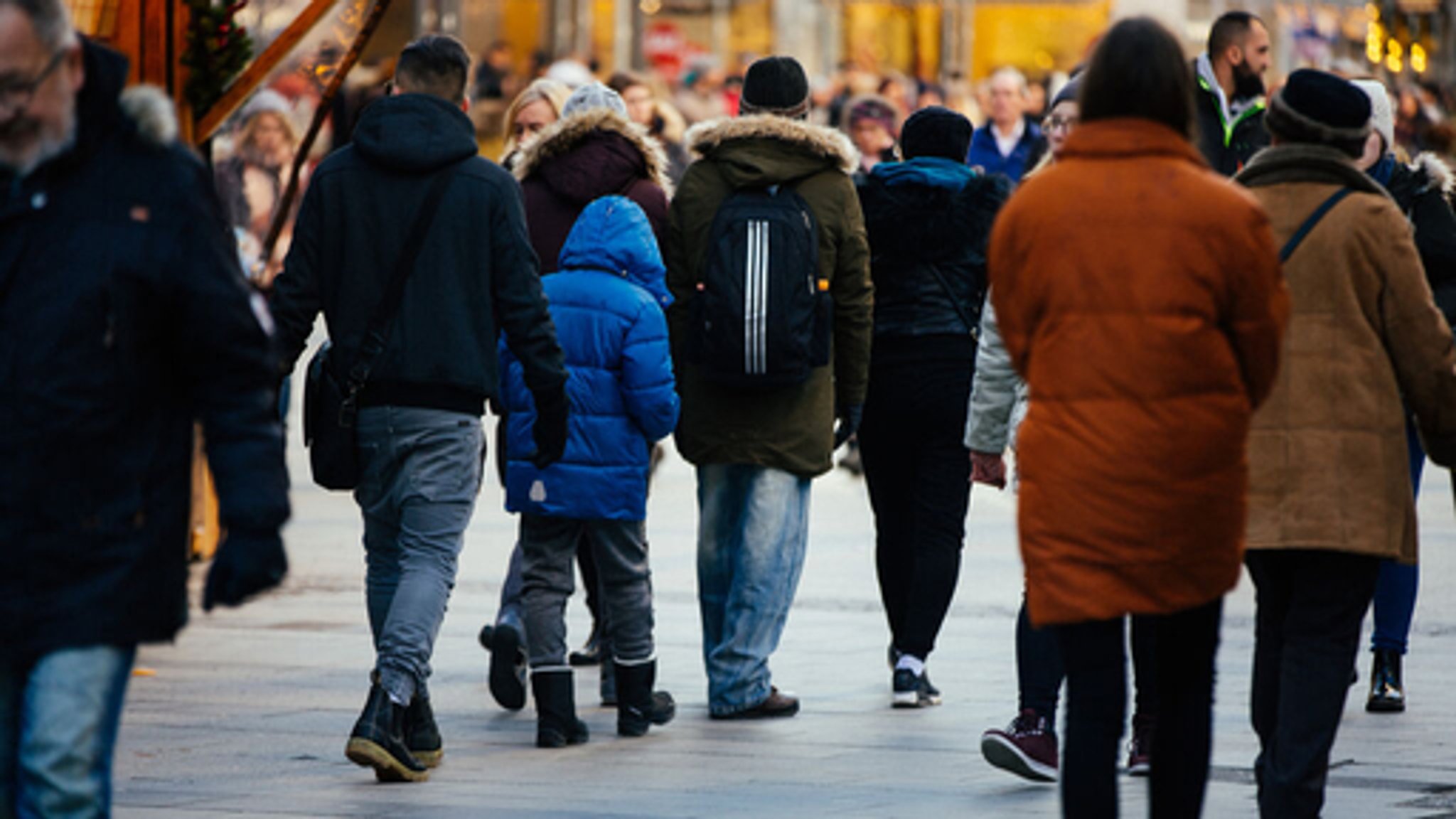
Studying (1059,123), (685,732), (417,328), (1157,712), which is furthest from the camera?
(685,732)

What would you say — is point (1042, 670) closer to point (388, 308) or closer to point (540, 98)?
point (388, 308)

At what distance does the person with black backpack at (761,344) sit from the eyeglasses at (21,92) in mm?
4101

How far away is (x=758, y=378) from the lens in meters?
8.58

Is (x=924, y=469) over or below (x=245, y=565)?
below

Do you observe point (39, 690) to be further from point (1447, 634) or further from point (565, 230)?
point (1447, 634)

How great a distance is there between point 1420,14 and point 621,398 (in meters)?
26.3

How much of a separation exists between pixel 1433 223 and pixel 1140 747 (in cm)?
205

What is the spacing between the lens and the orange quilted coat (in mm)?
5246

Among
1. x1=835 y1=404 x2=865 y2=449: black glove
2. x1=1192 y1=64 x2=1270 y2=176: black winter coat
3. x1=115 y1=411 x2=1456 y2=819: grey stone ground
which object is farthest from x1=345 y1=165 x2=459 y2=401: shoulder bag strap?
x1=1192 y1=64 x2=1270 y2=176: black winter coat

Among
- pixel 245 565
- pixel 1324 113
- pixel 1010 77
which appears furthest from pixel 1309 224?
pixel 1010 77

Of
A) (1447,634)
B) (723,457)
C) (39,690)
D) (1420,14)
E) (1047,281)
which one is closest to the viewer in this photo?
(39,690)

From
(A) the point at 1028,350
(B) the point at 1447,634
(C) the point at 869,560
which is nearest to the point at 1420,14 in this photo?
(C) the point at 869,560

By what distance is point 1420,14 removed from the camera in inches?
1292

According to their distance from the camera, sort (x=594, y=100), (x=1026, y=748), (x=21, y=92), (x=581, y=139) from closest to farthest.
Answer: (x=21, y=92) → (x=1026, y=748) → (x=581, y=139) → (x=594, y=100)
